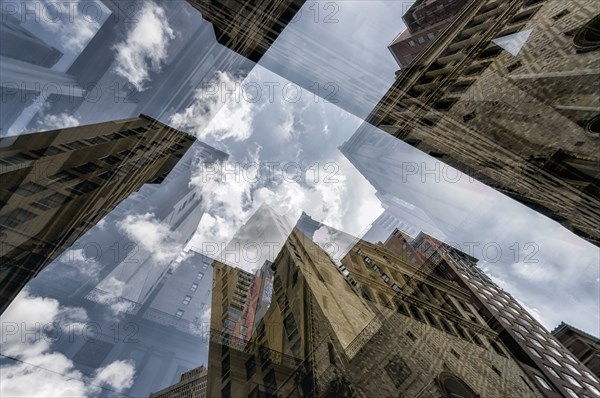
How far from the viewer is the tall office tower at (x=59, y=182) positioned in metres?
19.2

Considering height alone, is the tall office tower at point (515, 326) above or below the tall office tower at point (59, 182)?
below

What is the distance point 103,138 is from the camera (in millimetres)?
27422

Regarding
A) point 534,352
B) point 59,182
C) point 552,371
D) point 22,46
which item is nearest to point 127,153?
point 59,182

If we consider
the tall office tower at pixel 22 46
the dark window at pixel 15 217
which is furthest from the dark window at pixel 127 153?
the tall office tower at pixel 22 46

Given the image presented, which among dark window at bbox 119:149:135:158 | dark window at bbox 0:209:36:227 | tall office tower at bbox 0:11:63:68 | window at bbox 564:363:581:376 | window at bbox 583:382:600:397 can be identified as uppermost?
dark window at bbox 119:149:135:158

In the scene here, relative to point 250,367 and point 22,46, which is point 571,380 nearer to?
point 250,367

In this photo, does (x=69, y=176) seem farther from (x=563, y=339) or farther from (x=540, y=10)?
(x=563, y=339)

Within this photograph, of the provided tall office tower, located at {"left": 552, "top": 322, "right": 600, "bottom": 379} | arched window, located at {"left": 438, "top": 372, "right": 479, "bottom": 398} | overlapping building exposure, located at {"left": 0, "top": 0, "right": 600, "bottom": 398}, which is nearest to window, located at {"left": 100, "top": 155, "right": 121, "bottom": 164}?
overlapping building exposure, located at {"left": 0, "top": 0, "right": 600, "bottom": 398}

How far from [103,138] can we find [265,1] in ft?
62.2

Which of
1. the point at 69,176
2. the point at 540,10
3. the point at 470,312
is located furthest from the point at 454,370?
the point at 69,176

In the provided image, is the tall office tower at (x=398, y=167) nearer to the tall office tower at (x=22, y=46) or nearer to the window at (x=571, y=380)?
the window at (x=571, y=380)

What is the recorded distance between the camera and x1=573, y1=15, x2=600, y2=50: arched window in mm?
12492

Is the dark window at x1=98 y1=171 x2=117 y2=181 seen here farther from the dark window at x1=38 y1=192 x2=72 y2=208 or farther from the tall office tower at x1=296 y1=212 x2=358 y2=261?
the tall office tower at x1=296 y1=212 x2=358 y2=261

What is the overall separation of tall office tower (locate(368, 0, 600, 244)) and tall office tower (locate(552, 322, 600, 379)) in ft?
101
